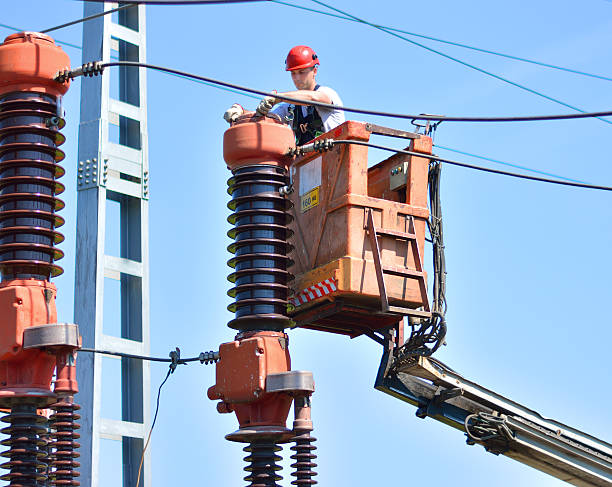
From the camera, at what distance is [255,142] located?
11.9m

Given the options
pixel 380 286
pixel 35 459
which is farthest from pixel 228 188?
pixel 35 459

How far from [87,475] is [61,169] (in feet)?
10.9

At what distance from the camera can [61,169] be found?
10.9 meters

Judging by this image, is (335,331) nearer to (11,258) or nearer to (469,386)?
(469,386)

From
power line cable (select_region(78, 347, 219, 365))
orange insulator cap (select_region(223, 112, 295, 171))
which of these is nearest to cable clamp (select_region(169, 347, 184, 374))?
power line cable (select_region(78, 347, 219, 365))

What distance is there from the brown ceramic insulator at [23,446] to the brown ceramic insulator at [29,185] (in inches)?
43.3

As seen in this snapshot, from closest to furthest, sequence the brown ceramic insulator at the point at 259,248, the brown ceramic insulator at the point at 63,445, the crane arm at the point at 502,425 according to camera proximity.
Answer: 1. the brown ceramic insulator at the point at 63,445
2. the brown ceramic insulator at the point at 259,248
3. the crane arm at the point at 502,425

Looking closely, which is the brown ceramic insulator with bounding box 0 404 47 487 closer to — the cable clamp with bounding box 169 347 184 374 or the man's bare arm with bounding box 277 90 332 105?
the cable clamp with bounding box 169 347 184 374

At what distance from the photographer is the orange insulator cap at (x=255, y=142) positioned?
12.0 metres

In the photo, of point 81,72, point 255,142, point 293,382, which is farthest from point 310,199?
point 81,72

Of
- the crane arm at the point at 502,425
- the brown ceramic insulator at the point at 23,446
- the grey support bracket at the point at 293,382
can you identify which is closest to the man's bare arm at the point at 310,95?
the grey support bracket at the point at 293,382

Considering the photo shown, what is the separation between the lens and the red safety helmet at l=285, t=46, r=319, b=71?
43.4 ft

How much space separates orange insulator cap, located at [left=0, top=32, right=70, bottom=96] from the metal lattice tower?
243 centimetres

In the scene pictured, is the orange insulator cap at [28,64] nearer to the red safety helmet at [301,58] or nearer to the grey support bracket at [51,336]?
the grey support bracket at [51,336]
